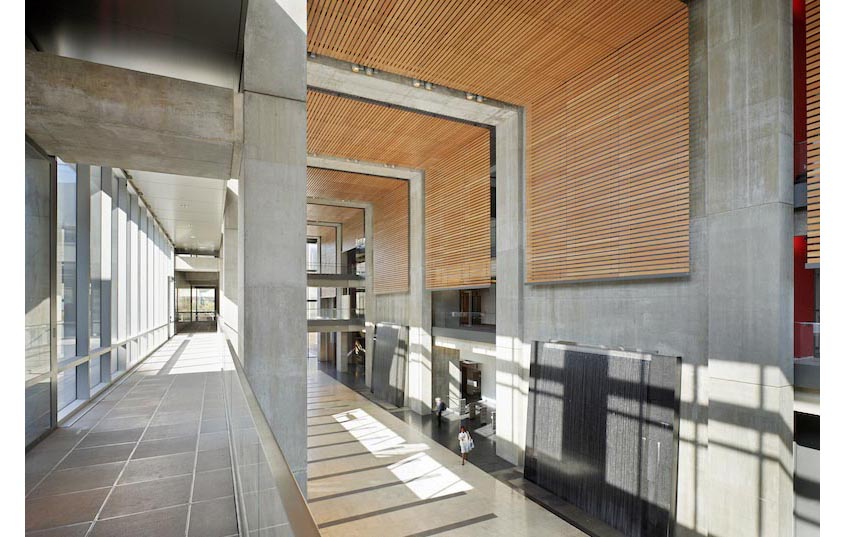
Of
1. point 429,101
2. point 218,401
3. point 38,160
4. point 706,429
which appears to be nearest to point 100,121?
point 38,160

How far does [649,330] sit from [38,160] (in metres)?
9.03

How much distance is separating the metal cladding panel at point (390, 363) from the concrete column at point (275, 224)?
12372mm

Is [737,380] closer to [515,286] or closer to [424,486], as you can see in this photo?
[515,286]

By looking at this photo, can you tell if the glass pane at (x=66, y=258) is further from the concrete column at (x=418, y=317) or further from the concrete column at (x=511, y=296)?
the concrete column at (x=418, y=317)

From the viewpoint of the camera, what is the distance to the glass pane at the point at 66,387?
5957 mm

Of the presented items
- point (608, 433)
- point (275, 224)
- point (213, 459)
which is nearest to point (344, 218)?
point (608, 433)

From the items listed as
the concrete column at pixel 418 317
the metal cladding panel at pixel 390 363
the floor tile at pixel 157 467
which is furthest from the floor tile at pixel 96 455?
the metal cladding panel at pixel 390 363

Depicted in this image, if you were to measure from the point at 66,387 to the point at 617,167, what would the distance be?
385 inches

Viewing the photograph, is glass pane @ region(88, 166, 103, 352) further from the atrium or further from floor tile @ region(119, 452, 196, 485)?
floor tile @ region(119, 452, 196, 485)

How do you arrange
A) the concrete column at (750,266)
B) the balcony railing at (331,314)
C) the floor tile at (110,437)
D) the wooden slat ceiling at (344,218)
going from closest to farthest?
the floor tile at (110,437), the concrete column at (750,266), the balcony railing at (331,314), the wooden slat ceiling at (344,218)

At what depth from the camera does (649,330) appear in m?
7.26

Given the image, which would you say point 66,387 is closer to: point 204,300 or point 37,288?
point 37,288

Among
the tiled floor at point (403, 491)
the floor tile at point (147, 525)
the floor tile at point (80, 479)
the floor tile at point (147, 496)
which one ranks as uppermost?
the floor tile at point (147, 525)

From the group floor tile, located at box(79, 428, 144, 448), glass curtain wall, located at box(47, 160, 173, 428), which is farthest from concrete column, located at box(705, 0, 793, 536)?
glass curtain wall, located at box(47, 160, 173, 428)
